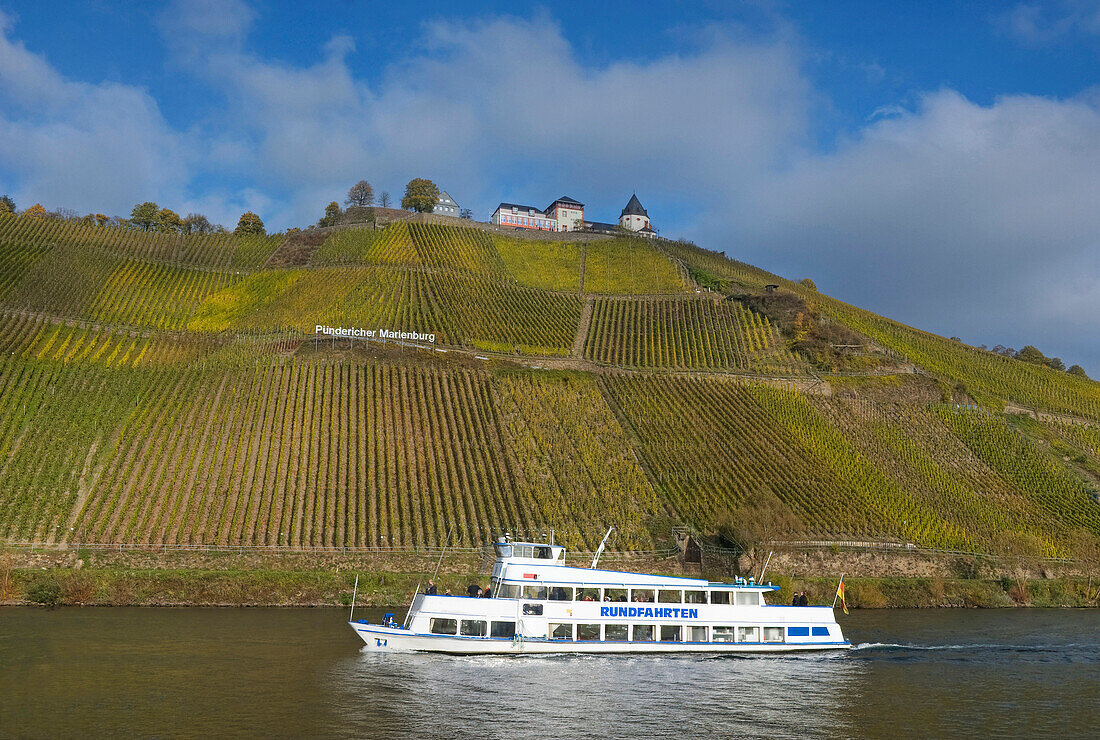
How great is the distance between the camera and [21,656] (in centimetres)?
3719

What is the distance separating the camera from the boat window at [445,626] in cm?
4262

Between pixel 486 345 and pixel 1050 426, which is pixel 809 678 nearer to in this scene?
pixel 486 345

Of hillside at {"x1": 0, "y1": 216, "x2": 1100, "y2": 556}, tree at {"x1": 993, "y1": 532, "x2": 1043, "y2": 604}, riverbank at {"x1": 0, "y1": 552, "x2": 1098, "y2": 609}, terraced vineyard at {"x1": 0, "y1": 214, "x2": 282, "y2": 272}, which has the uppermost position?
terraced vineyard at {"x1": 0, "y1": 214, "x2": 282, "y2": 272}

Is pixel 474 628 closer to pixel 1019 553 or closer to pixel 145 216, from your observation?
pixel 1019 553

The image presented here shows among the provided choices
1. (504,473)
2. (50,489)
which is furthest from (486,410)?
(50,489)

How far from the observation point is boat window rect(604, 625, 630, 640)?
147 ft

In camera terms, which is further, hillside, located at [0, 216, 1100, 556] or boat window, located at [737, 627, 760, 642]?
hillside, located at [0, 216, 1100, 556]

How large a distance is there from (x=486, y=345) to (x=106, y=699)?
66.7 m

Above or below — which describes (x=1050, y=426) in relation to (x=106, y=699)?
above

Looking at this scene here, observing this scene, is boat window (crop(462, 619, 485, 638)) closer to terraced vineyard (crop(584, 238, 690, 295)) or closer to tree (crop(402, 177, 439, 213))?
terraced vineyard (crop(584, 238, 690, 295))

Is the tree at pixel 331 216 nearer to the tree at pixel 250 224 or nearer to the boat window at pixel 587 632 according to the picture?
the tree at pixel 250 224

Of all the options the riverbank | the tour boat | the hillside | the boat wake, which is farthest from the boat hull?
the hillside

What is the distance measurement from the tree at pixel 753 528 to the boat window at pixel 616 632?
2111 cm

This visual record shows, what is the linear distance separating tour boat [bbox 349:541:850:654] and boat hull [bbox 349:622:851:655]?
0.05 meters
